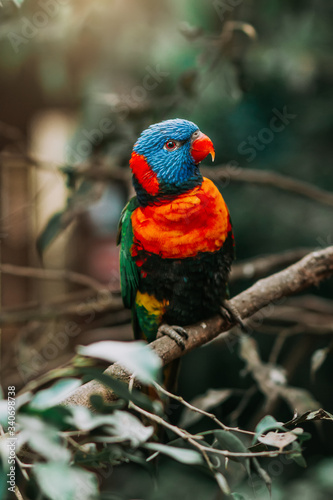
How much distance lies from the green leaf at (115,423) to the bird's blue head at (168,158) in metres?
A: 0.87

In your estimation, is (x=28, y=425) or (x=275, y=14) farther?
(x=275, y=14)

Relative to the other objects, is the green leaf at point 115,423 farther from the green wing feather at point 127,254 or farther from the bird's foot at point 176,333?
the green wing feather at point 127,254

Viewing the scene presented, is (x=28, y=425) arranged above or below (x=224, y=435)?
above

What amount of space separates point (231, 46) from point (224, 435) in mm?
1754

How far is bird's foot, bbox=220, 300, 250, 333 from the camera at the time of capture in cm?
147

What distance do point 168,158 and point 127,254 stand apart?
35cm

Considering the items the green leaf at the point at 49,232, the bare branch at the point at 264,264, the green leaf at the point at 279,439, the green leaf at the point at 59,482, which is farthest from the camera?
the bare branch at the point at 264,264

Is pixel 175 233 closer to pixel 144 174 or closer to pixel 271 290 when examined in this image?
pixel 144 174

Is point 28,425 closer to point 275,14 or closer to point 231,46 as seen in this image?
point 231,46

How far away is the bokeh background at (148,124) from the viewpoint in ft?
6.94

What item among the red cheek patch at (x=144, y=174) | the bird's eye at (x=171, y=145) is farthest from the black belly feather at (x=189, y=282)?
the bird's eye at (x=171, y=145)

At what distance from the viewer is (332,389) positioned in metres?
2.84

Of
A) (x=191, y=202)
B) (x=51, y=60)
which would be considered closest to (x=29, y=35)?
(x=51, y=60)

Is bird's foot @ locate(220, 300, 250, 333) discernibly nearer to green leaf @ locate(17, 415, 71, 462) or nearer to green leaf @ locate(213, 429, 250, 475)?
green leaf @ locate(213, 429, 250, 475)
